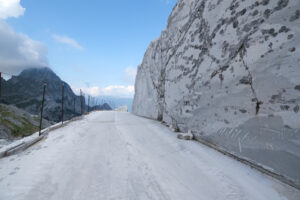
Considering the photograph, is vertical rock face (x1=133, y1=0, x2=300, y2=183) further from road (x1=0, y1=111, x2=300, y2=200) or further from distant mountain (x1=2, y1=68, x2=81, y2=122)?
distant mountain (x1=2, y1=68, x2=81, y2=122)

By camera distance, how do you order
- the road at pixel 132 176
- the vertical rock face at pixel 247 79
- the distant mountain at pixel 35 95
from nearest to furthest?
the road at pixel 132 176 < the vertical rock face at pixel 247 79 < the distant mountain at pixel 35 95

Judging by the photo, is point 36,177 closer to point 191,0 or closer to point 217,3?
point 217,3

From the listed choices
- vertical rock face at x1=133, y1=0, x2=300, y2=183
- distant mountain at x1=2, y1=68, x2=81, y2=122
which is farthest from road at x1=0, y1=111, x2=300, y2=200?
distant mountain at x1=2, y1=68, x2=81, y2=122

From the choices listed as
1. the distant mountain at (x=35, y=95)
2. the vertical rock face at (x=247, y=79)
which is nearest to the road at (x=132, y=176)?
the vertical rock face at (x=247, y=79)

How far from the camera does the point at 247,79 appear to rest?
240 cm

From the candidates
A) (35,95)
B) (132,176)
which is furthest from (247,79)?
(35,95)

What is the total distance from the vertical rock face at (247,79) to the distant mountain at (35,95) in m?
71.4

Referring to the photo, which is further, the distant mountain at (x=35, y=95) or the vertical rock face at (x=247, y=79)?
the distant mountain at (x=35, y=95)

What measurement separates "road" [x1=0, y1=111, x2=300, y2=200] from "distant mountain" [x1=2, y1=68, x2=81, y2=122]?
70807mm

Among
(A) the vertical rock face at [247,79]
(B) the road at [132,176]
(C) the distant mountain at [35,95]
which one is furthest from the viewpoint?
(C) the distant mountain at [35,95]

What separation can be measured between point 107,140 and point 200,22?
456 cm

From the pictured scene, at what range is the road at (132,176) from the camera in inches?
62.1

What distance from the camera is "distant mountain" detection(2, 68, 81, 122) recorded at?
79550mm

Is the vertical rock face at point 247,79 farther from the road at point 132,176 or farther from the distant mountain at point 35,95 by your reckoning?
the distant mountain at point 35,95
